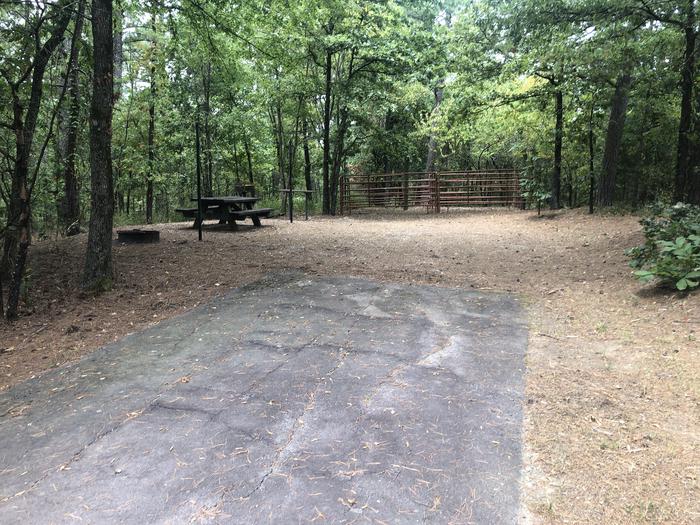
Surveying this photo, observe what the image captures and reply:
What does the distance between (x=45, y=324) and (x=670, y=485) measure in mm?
4790

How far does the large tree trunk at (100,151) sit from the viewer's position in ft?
15.7

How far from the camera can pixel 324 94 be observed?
1544 cm

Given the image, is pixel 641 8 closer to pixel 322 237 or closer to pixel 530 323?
pixel 530 323

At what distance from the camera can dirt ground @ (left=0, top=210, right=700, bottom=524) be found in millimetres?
1941

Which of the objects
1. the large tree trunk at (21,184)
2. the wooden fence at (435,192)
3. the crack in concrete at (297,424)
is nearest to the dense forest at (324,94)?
the large tree trunk at (21,184)

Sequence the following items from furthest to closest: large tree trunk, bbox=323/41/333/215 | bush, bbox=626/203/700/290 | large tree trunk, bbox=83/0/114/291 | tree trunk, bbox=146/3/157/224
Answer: large tree trunk, bbox=323/41/333/215, tree trunk, bbox=146/3/157/224, large tree trunk, bbox=83/0/114/291, bush, bbox=626/203/700/290

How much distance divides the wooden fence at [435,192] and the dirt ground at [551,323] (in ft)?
24.7

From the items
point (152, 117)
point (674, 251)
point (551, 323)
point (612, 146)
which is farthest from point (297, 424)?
point (152, 117)

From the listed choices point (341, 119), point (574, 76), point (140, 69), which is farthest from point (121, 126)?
point (574, 76)

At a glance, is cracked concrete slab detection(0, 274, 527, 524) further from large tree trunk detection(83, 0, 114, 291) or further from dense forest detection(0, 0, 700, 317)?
dense forest detection(0, 0, 700, 317)

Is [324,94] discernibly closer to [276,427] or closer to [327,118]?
[327,118]

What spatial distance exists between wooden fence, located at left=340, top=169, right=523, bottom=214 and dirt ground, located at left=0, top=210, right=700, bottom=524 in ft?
24.7

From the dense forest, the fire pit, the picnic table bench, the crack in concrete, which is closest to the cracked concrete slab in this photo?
the crack in concrete

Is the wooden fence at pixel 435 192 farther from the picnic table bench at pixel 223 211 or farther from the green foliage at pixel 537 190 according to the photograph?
the picnic table bench at pixel 223 211
